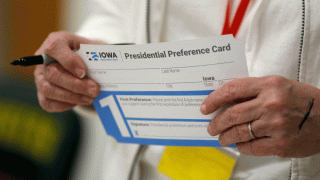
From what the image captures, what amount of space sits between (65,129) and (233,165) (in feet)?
3.49

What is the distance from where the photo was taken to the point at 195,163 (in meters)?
0.55

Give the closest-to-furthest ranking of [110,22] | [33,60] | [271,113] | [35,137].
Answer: [271,113] → [33,60] → [110,22] → [35,137]

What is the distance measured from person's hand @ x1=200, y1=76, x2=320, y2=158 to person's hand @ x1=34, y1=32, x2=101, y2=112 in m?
0.27

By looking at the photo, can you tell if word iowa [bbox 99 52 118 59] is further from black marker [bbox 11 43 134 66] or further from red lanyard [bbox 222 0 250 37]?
red lanyard [bbox 222 0 250 37]

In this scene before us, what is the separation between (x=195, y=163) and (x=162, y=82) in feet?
0.78

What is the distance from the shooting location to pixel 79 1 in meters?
1.55

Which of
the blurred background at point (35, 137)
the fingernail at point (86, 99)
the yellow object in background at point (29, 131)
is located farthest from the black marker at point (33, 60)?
the yellow object in background at point (29, 131)

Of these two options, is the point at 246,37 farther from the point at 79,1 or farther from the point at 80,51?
the point at 79,1

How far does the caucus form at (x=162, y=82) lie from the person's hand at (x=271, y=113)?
3 cm

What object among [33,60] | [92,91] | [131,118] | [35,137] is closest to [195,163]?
[131,118]

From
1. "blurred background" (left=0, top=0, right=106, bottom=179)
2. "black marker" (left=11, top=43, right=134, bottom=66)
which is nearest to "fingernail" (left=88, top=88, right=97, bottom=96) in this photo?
"black marker" (left=11, top=43, right=134, bottom=66)

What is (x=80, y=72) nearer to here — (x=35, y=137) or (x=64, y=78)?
(x=64, y=78)

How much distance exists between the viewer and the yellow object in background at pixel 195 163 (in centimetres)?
52

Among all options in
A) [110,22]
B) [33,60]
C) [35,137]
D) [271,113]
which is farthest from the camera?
[35,137]
